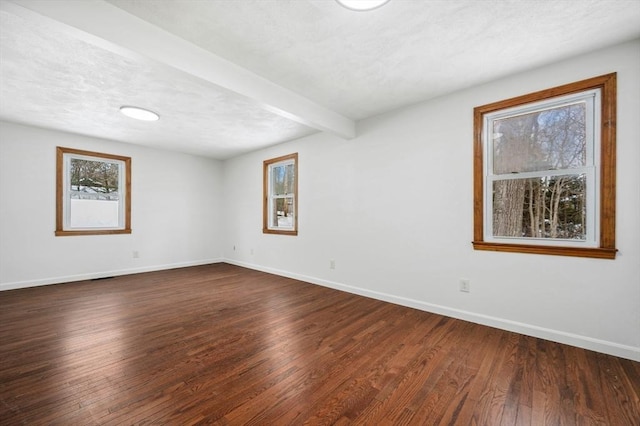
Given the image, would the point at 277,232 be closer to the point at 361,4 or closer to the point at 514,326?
the point at 514,326

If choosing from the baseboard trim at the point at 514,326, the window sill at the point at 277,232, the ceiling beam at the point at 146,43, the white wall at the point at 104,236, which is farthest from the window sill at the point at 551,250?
the white wall at the point at 104,236

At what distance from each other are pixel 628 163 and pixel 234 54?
10.9 ft

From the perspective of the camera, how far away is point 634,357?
79.7 inches

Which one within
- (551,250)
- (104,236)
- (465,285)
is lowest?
(465,285)

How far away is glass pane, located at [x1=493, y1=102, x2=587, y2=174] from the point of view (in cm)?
232

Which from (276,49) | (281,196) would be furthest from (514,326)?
(281,196)

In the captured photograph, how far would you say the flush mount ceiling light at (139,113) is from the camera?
328 cm

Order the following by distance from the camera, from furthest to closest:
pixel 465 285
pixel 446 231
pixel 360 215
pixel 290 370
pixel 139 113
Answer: pixel 360 215, pixel 139 113, pixel 446 231, pixel 465 285, pixel 290 370

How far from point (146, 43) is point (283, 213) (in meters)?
3.46

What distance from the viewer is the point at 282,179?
5121 mm

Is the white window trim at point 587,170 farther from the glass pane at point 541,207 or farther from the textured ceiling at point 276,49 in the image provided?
the textured ceiling at point 276,49

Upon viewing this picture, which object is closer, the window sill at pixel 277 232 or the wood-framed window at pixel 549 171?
the wood-framed window at pixel 549 171

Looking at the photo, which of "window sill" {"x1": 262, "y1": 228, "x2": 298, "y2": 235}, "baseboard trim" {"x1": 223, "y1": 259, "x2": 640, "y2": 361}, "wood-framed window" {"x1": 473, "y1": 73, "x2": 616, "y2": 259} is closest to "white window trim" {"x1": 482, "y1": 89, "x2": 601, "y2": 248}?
"wood-framed window" {"x1": 473, "y1": 73, "x2": 616, "y2": 259}

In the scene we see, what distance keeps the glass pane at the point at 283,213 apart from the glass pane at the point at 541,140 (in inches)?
128
